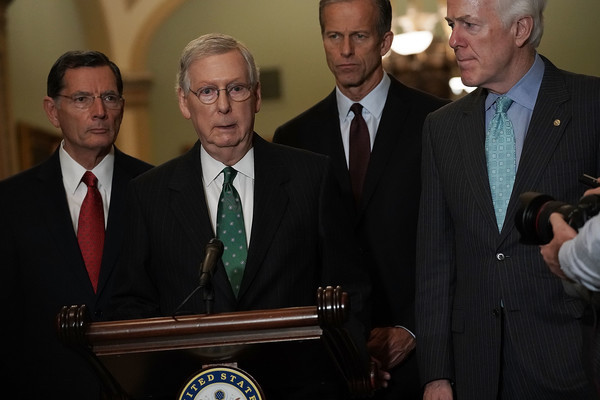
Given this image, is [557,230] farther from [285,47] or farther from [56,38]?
[285,47]

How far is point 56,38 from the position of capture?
9195 mm

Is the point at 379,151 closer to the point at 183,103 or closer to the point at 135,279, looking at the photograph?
the point at 183,103

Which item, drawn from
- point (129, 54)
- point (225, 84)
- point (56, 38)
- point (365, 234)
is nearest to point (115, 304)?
point (225, 84)

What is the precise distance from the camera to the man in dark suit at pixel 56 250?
10.9ft

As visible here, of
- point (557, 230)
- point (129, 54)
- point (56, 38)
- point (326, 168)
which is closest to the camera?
point (557, 230)

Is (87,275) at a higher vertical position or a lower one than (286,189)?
lower

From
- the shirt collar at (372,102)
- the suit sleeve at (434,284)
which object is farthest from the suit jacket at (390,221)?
the suit sleeve at (434,284)

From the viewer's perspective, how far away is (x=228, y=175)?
2.84 meters

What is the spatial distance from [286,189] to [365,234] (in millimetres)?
746

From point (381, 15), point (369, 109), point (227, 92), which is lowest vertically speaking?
point (369, 109)

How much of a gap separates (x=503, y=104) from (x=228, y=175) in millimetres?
833

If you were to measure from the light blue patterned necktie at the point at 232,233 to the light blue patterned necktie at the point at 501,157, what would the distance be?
73cm

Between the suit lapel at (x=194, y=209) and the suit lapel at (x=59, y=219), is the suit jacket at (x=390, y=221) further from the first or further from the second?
the suit lapel at (x=59, y=219)

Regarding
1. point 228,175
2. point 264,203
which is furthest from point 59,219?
point 264,203
